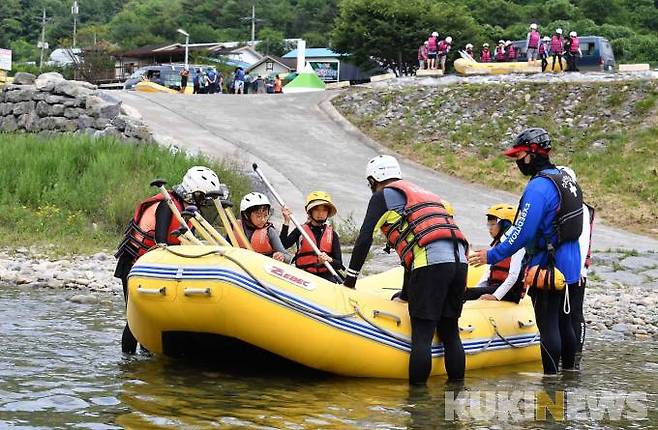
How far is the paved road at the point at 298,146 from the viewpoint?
17.9 metres

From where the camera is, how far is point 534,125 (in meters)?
22.8

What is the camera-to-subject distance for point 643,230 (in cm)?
1755

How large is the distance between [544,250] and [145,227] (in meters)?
2.82

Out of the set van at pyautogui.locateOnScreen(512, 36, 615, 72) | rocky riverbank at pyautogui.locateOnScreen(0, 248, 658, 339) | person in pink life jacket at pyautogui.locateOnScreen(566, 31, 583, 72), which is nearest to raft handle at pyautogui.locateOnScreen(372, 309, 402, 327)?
rocky riverbank at pyautogui.locateOnScreen(0, 248, 658, 339)

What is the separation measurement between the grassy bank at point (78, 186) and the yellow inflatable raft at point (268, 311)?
7195 mm

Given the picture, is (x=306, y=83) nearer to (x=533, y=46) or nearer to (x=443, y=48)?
(x=443, y=48)

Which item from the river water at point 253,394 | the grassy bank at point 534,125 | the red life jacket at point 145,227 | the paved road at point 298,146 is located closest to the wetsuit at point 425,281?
the river water at point 253,394

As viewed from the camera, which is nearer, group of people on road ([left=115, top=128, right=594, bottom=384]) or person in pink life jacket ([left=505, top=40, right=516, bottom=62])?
group of people on road ([left=115, top=128, right=594, bottom=384])

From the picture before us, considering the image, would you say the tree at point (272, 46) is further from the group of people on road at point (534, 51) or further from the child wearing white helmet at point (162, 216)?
the child wearing white helmet at point (162, 216)

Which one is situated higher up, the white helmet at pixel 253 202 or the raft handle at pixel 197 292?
the white helmet at pixel 253 202

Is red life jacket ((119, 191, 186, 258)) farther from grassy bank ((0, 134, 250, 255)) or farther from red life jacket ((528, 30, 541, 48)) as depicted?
red life jacket ((528, 30, 541, 48))

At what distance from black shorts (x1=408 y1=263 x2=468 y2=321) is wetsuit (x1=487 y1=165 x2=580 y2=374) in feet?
1.23

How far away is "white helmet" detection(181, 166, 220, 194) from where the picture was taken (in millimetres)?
7469

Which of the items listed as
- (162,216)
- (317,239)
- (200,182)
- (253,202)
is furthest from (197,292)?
(317,239)
